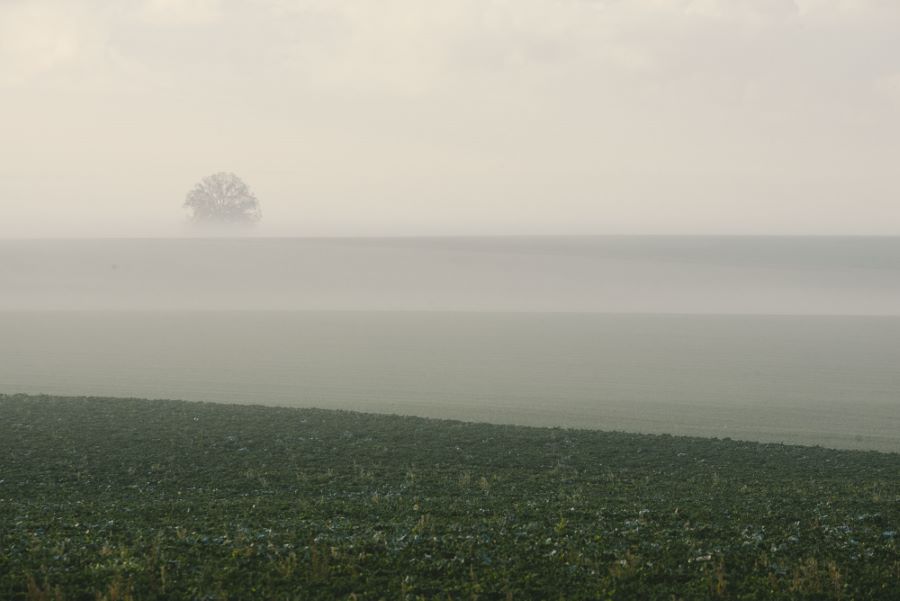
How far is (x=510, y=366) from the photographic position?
4184 centimetres

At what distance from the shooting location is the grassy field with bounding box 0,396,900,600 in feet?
29.2

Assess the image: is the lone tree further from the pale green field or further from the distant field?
the pale green field

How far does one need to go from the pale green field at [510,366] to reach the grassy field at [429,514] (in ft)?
25.2

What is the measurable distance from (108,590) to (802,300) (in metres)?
71.7

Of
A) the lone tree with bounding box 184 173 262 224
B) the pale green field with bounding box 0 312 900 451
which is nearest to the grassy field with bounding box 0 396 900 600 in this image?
the pale green field with bounding box 0 312 900 451

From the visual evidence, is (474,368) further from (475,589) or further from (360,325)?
Result: (475,589)

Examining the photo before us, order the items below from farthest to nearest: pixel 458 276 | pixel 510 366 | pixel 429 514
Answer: pixel 458 276
pixel 510 366
pixel 429 514

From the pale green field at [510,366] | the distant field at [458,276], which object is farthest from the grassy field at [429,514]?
the distant field at [458,276]

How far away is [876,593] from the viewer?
8.70 m

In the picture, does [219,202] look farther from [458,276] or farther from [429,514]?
[429,514]

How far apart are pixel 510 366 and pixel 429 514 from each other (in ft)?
98.7

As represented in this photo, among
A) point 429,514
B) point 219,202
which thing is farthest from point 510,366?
point 219,202

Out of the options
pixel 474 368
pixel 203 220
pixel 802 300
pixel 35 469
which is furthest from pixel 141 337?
pixel 203 220

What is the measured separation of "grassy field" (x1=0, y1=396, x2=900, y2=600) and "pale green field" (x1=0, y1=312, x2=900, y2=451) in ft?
25.2
